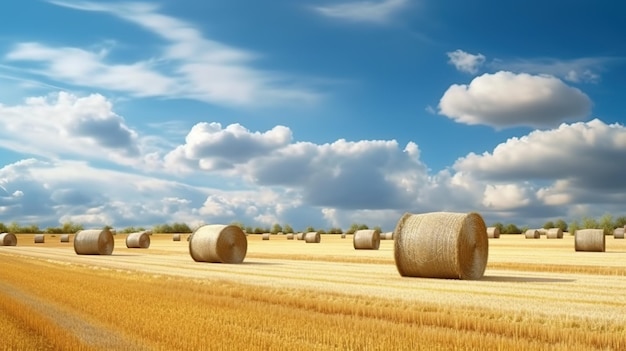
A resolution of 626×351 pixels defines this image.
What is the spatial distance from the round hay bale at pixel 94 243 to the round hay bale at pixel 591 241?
23821mm

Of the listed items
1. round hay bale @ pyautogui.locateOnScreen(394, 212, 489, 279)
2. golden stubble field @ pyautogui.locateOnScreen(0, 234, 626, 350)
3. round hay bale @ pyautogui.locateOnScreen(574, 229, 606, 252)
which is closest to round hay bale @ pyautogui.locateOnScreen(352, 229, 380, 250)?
round hay bale @ pyautogui.locateOnScreen(574, 229, 606, 252)

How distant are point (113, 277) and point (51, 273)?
91.9 inches

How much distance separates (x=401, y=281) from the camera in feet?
53.8

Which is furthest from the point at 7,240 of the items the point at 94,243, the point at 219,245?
the point at 219,245

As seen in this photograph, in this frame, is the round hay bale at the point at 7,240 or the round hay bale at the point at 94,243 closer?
the round hay bale at the point at 94,243

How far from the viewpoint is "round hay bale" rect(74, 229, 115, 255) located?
35.9 m

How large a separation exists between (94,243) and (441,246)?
76.5 ft

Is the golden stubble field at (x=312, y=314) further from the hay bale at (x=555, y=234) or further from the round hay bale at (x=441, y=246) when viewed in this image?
the hay bale at (x=555, y=234)

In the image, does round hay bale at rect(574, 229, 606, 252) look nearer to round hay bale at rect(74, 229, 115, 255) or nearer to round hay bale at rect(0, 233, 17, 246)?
round hay bale at rect(74, 229, 115, 255)

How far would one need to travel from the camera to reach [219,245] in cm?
2634

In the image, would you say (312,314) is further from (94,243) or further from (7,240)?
(7,240)

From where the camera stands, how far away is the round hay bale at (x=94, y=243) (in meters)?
35.9

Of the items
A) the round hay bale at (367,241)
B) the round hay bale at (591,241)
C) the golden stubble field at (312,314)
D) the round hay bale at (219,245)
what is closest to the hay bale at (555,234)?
the round hay bale at (591,241)

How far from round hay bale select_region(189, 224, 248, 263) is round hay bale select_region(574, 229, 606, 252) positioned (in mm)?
17680
